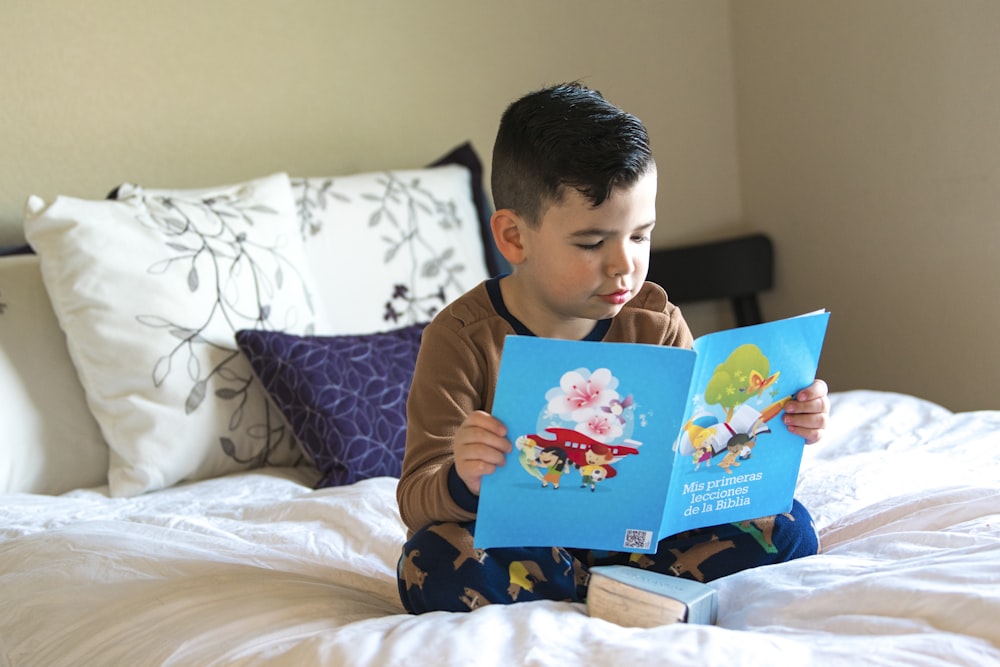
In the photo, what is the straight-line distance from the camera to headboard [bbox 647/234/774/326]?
263 cm

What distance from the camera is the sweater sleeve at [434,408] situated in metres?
1.18

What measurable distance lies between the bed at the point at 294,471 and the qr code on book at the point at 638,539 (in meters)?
0.08

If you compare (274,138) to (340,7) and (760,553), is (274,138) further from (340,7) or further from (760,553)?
(760,553)

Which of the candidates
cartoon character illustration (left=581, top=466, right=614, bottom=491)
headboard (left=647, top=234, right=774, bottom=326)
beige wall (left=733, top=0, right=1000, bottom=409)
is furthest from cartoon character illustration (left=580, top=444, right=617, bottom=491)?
headboard (left=647, top=234, right=774, bottom=326)

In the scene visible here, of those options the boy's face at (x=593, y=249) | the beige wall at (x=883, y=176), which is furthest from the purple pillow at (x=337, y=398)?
the beige wall at (x=883, y=176)

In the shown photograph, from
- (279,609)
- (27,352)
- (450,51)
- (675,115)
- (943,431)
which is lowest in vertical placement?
(943,431)

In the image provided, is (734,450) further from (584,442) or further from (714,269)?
(714,269)

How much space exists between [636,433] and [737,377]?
13 cm

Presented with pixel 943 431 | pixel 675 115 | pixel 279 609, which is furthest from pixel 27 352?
pixel 675 115

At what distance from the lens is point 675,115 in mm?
2729

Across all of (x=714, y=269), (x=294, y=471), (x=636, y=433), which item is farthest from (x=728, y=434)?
(x=714, y=269)

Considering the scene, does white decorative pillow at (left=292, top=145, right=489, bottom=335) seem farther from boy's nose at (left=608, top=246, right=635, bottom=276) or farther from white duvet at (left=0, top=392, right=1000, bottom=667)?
boy's nose at (left=608, top=246, right=635, bottom=276)

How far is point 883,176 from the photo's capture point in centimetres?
236

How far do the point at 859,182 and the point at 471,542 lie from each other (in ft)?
5.38
